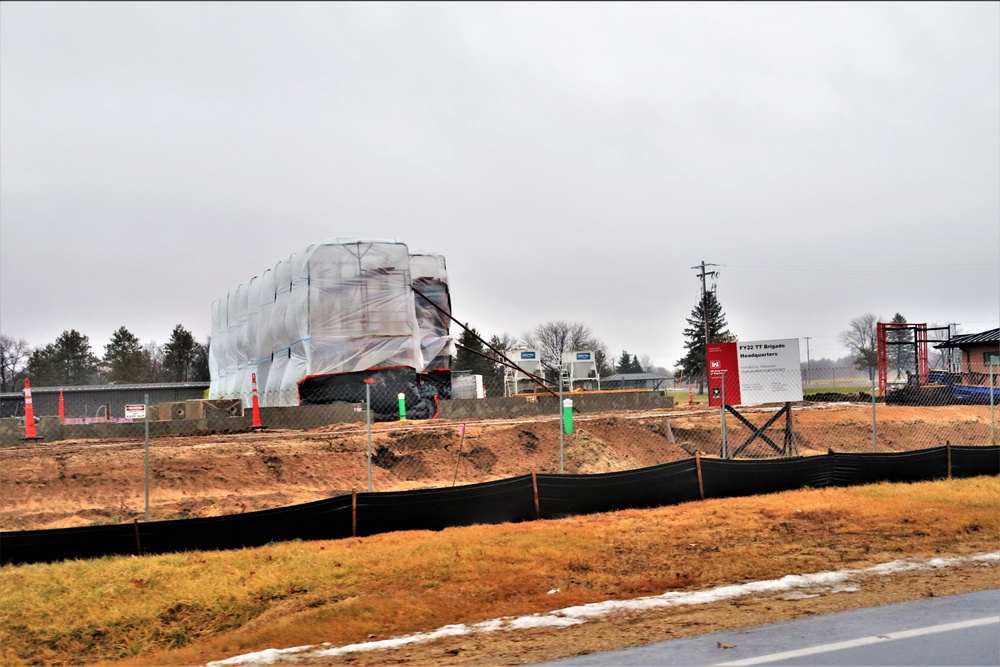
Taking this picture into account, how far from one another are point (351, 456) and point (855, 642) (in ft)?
49.0

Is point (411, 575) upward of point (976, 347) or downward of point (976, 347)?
downward

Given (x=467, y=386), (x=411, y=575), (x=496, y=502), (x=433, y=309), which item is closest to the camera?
(x=411, y=575)

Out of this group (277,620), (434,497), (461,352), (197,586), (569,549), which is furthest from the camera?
(461,352)

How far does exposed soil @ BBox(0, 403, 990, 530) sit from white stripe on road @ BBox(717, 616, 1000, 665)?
11538 millimetres

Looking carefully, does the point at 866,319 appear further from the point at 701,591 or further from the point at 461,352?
the point at 701,591

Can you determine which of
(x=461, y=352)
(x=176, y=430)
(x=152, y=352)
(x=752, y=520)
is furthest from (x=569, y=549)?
(x=152, y=352)

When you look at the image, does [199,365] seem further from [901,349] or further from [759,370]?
[759,370]

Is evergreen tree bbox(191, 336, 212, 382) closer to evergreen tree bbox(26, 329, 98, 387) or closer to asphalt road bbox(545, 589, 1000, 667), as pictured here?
evergreen tree bbox(26, 329, 98, 387)

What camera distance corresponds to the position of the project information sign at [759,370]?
59.3 ft

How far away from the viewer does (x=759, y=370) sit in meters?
18.2

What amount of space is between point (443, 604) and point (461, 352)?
238ft

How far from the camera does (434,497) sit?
12273mm

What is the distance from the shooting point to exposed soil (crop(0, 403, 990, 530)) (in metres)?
15.8

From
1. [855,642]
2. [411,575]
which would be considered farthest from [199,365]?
[855,642]
